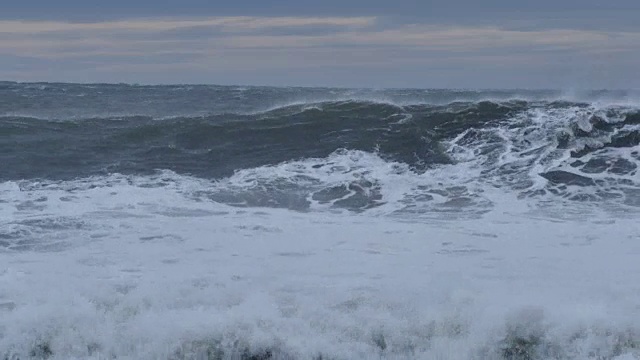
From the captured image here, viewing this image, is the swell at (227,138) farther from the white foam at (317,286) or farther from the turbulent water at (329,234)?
the white foam at (317,286)

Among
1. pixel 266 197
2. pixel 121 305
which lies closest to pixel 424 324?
pixel 121 305

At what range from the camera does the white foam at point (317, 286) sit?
532cm

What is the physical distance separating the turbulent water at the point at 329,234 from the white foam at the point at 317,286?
0.02m

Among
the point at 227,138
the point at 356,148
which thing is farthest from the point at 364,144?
the point at 227,138

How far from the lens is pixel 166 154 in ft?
41.2

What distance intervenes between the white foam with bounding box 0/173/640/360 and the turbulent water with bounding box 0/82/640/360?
2 cm

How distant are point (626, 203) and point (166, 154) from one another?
686 centimetres

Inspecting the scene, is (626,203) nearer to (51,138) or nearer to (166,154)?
(166,154)

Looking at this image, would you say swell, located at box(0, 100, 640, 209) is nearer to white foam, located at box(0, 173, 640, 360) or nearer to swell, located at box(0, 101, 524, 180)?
swell, located at box(0, 101, 524, 180)

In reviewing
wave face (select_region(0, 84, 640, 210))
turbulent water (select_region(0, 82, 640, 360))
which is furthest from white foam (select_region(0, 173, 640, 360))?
wave face (select_region(0, 84, 640, 210))

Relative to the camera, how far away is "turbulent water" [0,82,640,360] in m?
5.38

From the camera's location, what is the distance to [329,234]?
313 inches

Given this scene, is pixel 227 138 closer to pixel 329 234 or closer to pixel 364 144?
pixel 364 144

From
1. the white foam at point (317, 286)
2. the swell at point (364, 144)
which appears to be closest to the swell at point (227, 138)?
the swell at point (364, 144)
